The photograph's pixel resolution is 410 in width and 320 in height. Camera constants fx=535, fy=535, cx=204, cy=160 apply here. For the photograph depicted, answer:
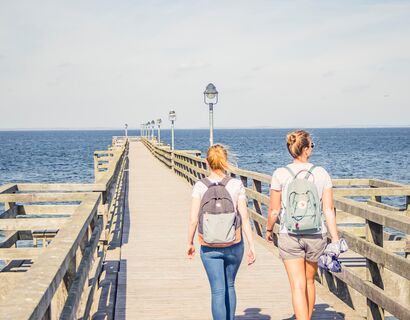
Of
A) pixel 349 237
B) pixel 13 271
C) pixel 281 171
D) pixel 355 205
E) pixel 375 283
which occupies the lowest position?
pixel 13 271

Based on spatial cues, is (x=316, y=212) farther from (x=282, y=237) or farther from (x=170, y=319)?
(x=170, y=319)

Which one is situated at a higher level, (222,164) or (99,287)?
(222,164)

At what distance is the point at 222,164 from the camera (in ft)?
14.1

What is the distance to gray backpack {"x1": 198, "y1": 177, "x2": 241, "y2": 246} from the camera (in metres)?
4.13

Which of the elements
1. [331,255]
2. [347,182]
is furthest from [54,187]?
[331,255]

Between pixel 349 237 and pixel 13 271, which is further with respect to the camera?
pixel 13 271

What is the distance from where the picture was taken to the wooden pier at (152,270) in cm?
343

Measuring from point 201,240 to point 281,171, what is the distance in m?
0.84

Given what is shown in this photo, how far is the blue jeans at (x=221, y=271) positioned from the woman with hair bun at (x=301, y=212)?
0.39 metres

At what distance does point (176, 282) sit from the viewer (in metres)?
6.57

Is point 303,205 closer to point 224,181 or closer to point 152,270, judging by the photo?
point 224,181

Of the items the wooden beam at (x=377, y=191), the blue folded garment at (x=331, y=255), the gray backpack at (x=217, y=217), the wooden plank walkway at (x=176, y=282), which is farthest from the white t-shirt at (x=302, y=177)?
the wooden beam at (x=377, y=191)

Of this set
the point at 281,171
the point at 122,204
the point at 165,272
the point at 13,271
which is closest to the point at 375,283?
the point at 281,171

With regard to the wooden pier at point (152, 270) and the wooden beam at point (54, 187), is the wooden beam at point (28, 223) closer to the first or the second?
the wooden pier at point (152, 270)
